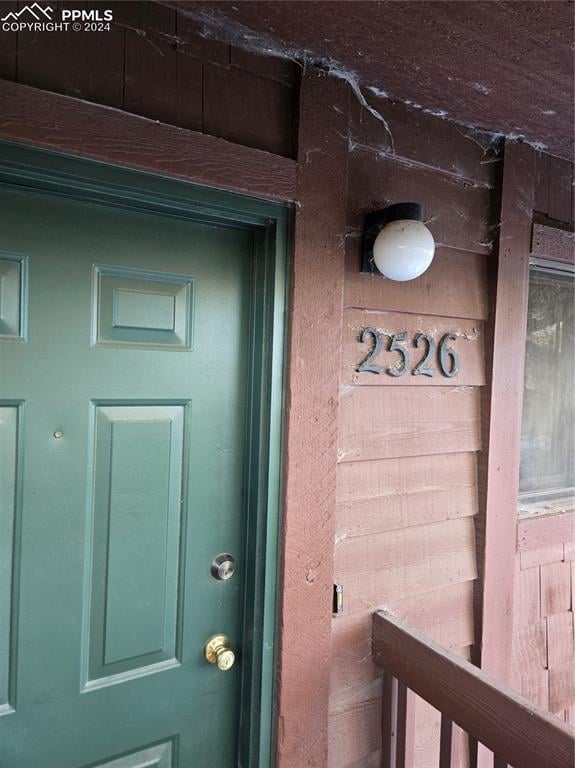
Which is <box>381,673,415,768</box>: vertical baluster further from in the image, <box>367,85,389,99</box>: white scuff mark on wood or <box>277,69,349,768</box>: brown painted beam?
<box>367,85,389,99</box>: white scuff mark on wood

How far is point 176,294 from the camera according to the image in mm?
1271

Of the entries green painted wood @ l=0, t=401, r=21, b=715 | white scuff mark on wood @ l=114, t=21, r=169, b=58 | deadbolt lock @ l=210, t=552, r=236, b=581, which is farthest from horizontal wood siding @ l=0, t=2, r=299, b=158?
deadbolt lock @ l=210, t=552, r=236, b=581

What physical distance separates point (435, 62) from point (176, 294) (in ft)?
2.78

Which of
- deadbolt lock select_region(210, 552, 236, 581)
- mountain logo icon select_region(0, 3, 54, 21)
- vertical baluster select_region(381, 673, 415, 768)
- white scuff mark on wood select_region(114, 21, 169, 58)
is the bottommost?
vertical baluster select_region(381, 673, 415, 768)

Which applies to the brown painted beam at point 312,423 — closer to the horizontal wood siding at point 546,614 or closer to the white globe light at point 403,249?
the white globe light at point 403,249

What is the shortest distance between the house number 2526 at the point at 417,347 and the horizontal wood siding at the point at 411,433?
2 cm

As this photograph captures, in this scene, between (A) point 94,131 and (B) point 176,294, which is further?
(B) point 176,294

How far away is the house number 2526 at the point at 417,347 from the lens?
145 centimetres

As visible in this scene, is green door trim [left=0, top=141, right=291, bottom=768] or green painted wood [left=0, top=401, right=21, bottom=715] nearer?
green painted wood [left=0, top=401, right=21, bottom=715]

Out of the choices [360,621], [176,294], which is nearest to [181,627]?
[360,621]

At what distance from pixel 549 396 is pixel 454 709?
116 centimetres

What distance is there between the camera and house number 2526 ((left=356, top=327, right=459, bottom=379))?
1.45 m

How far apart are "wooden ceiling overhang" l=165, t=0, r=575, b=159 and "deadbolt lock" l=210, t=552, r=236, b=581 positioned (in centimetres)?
127

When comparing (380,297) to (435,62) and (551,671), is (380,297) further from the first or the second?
(551,671)
